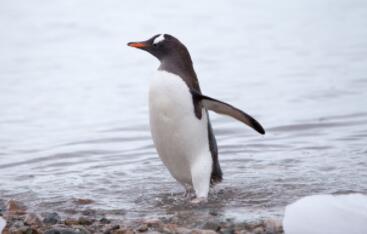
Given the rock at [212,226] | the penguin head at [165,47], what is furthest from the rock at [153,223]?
the penguin head at [165,47]

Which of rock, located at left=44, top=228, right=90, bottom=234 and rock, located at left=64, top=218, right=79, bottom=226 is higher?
rock, located at left=44, top=228, right=90, bottom=234

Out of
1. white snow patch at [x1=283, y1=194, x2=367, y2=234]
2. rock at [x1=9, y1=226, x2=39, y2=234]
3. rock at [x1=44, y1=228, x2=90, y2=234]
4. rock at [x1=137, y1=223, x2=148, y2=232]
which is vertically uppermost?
white snow patch at [x1=283, y1=194, x2=367, y2=234]

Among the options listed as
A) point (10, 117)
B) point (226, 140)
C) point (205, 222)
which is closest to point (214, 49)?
point (10, 117)

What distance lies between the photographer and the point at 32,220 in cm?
537

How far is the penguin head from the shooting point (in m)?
6.21

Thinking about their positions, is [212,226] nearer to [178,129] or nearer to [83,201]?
[178,129]

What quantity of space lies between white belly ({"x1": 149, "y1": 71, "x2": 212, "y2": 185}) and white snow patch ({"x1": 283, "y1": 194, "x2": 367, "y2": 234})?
157 centimetres

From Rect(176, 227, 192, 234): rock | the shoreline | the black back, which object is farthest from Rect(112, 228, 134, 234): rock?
the black back

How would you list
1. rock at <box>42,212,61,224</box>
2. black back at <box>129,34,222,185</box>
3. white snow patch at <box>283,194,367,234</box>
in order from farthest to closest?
1. black back at <box>129,34,222,185</box>
2. rock at <box>42,212,61,224</box>
3. white snow patch at <box>283,194,367,234</box>

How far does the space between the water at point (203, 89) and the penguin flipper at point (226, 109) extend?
530mm

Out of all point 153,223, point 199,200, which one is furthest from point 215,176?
point 153,223

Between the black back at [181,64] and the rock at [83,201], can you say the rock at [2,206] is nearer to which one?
the rock at [83,201]

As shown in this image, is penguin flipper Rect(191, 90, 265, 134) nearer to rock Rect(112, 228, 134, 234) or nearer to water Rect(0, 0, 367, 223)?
water Rect(0, 0, 367, 223)

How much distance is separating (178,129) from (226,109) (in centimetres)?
40
